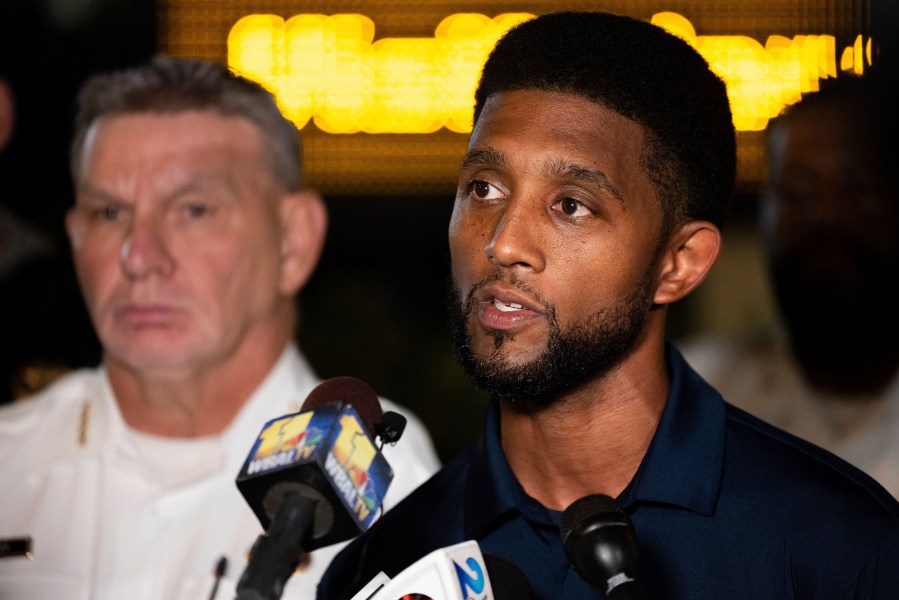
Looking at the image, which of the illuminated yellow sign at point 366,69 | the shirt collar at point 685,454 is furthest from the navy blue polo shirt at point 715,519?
the illuminated yellow sign at point 366,69

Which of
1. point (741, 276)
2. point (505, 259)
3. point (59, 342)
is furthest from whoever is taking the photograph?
point (741, 276)

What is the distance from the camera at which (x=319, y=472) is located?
136 centimetres

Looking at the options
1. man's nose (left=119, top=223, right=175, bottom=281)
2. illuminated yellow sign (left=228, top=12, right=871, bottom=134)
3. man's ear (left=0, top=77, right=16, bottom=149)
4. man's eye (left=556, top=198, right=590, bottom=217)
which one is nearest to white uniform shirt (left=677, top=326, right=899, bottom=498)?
illuminated yellow sign (left=228, top=12, right=871, bottom=134)

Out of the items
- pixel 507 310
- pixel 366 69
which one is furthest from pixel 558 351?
pixel 366 69

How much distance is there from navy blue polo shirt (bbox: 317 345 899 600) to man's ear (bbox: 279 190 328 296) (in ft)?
3.22

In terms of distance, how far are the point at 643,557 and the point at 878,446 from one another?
140cm

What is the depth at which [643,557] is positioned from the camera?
165 centimetres

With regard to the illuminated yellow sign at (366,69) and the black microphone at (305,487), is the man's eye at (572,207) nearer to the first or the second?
the black microphone at (305,487)

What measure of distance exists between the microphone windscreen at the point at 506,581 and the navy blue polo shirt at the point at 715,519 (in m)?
0.13

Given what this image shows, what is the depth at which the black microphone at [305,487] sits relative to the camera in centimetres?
132

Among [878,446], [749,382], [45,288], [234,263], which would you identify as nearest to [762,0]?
[749,382]

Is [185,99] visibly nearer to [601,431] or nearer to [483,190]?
[483,190]

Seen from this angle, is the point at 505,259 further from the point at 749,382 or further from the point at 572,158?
the point at 749,382

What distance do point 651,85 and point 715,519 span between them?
21.0 inches
